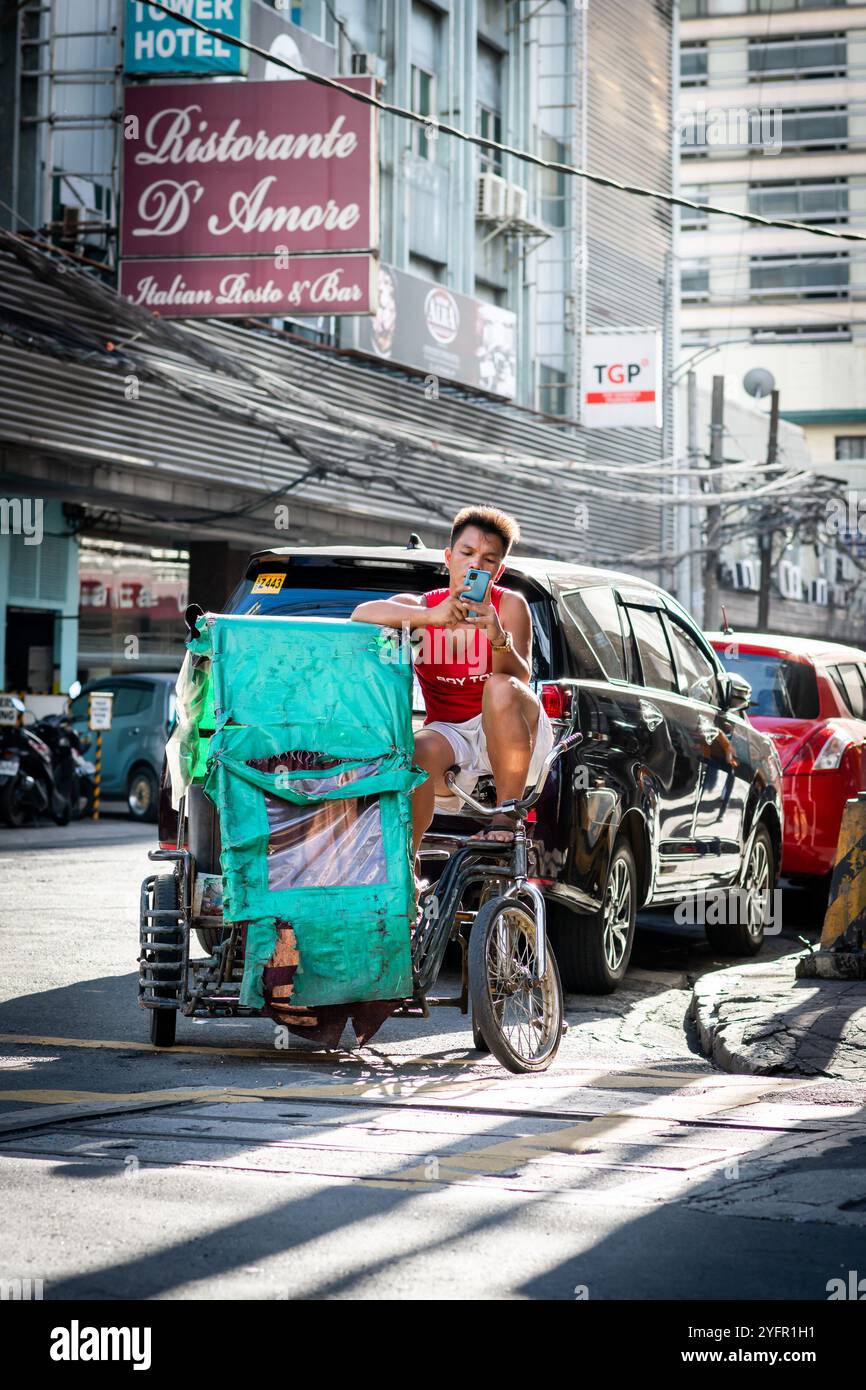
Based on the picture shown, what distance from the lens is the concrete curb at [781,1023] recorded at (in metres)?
7.05

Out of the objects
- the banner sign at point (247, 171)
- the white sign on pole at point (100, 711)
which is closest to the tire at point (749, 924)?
the banner sign at point (247, 171)

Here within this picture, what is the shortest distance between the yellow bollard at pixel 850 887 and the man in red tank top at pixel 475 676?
250 cm

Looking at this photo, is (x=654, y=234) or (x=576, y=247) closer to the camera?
(x=576, y=247)

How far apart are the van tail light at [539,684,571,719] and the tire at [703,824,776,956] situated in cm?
297

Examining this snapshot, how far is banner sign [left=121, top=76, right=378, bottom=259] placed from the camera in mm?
20359

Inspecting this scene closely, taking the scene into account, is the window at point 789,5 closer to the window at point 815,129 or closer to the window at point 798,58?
the window at point 798,58

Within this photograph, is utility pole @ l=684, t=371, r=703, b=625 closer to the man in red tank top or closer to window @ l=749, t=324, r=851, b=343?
the man in red tank top

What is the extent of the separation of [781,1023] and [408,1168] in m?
3.07

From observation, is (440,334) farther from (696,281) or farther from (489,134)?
(696,281)

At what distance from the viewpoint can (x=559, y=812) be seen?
8422 mm

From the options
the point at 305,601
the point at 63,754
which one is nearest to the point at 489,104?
the point at 63,754

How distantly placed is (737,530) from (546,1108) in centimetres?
3219
